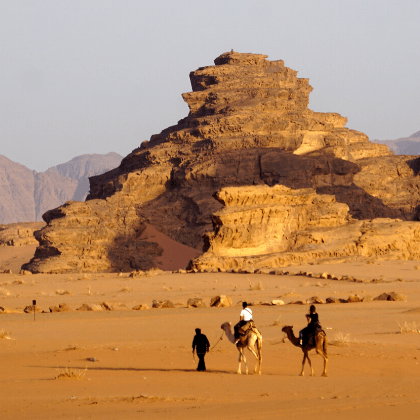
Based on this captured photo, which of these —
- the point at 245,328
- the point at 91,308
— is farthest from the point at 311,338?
the point at 91,308

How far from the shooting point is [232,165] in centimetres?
4809

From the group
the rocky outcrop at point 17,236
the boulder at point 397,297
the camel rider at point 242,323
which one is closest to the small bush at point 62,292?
the boulder at point 397,297

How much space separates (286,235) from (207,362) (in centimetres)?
2266

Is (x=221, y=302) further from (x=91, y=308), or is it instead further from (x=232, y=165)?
(x=232, y=165)

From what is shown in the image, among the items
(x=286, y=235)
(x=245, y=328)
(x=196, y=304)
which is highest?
(x=286, y=235)

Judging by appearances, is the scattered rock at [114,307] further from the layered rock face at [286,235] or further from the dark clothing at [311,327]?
the layered rock face at [286,235]

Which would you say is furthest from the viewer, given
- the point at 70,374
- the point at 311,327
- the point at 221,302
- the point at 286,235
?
the point at 286,235

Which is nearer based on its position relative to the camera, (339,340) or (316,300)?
(339,340)

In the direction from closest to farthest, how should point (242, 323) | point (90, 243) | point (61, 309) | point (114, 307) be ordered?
point (242, 323) < point (61, 309) < point (114, 307) < point (90, 243)

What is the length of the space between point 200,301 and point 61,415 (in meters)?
12.1

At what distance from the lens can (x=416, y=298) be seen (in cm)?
2078

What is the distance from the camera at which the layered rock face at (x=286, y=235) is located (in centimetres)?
3222

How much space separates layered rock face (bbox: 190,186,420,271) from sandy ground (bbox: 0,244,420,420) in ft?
24.8

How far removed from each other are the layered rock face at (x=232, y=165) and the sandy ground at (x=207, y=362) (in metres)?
19.8
